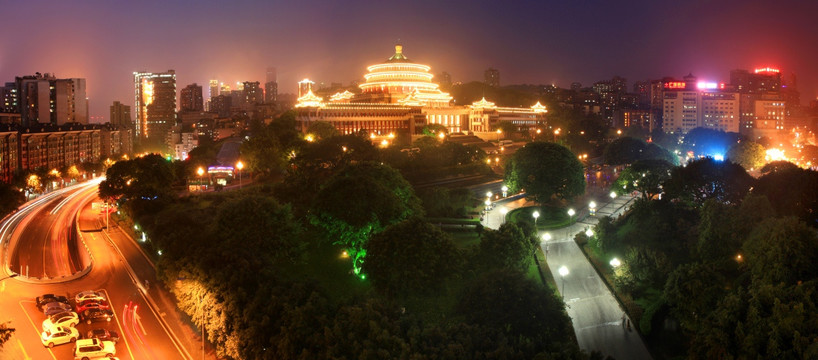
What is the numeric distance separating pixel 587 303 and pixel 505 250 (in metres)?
3.40

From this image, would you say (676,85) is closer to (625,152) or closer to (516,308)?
(625,152)

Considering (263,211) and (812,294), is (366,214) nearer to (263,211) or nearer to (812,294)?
(263,211)

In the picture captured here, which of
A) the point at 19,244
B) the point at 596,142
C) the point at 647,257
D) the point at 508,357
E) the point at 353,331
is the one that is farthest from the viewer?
the point at 596,142

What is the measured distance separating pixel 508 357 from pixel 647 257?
10.6m

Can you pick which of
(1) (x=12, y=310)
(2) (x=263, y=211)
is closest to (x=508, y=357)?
(2) (x=263, y=211)

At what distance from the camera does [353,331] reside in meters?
13.0

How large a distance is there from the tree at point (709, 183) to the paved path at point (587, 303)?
479 centimetres

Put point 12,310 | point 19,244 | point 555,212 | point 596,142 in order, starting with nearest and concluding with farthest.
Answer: point 12,310
point 19,244
point 555,212
point 596,142

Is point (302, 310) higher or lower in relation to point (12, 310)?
higher

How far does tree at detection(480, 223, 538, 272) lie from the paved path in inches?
85.3

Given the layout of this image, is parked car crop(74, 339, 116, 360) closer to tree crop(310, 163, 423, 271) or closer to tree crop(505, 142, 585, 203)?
tree crop(310, 163, 423, 271)

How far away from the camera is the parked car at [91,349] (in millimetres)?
14914

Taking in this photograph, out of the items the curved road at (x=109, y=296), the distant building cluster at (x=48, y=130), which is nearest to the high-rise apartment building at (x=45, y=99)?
the distant building cluster at (x=48, y=130)


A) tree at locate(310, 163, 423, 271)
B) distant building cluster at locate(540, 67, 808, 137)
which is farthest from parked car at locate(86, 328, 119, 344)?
distant building cluster at locate(540, 67, 808, 137)
